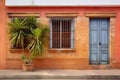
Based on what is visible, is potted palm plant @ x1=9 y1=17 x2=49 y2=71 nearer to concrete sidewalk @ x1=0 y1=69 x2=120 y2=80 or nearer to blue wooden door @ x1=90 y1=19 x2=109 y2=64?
concrete sidewalk @ x1=0 y1=69 x2=120 y2=80

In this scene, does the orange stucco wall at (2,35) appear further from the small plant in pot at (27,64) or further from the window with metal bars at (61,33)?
the window with metal bars at (61,33)

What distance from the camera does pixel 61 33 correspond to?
638 inches

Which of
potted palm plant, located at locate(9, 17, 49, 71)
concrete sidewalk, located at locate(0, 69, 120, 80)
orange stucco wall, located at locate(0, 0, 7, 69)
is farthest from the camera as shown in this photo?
orange stucco wall, located at locate(0, 0, 7, 69)

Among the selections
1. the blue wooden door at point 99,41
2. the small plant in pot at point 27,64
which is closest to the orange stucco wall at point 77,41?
the blue wooden door at point 99,41

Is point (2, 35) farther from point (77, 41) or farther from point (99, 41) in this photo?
point (99, 41)

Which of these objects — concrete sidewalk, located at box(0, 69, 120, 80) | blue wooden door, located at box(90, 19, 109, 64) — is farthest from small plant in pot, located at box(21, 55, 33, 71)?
blue wooden door, located at box(90, 19, 109, 64)

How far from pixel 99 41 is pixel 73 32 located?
1321 mm

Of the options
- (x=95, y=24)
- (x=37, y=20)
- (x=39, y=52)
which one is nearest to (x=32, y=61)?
(x=39, y=52)

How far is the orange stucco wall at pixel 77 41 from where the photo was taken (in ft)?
52.4

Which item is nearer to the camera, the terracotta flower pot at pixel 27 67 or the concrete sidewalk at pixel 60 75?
the concrete sidewalk at pixel 60 75

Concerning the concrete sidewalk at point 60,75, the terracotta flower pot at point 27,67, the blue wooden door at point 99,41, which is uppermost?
the blue wooden door at point 99,41

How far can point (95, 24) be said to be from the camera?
16.3 m

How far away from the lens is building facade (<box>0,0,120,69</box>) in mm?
15945

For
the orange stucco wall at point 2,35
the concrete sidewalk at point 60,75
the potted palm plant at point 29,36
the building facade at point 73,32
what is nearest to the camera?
the concrete sidewalk at point 60,75
